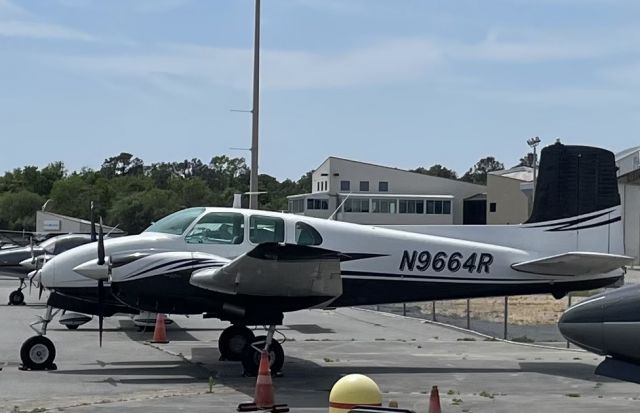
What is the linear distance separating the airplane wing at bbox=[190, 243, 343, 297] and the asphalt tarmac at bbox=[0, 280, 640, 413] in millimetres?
1313

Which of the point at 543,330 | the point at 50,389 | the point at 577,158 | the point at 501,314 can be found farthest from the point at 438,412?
the point at 501,314

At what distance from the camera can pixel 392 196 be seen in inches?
3371

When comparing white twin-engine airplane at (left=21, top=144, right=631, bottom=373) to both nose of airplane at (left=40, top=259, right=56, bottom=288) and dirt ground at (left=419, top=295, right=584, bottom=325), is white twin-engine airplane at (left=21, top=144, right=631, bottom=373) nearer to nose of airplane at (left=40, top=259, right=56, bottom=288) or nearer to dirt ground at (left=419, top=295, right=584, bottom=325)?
nose of airplane at (left=40, top=259, right=56, bottom=288)

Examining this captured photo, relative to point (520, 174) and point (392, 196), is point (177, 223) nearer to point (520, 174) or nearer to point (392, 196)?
point (392, 196)

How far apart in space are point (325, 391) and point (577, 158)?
6.37 m

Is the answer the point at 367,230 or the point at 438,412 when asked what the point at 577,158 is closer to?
the point at 367,230

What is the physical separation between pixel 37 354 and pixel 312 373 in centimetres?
417

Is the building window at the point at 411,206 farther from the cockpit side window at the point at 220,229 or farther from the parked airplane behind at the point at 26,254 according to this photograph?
the cockpit side window at the point at 220,229

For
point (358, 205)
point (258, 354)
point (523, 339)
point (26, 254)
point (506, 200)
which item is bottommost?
point (523, 339)

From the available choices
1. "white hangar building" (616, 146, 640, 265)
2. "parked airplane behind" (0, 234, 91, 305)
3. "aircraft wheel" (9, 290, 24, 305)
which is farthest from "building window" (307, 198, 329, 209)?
"parked airplane behind" (0, 234, 91, 305)

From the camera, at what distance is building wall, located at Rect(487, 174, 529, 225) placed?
83812 millimetres

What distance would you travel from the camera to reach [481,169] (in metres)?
158

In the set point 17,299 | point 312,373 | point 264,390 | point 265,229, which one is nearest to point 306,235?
point 265,229

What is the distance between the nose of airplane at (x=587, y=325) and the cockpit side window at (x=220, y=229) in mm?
8188
